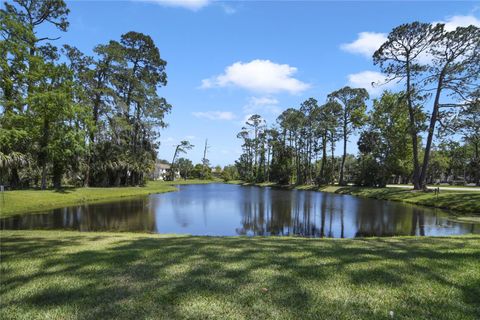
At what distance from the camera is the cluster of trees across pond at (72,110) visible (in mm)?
20141

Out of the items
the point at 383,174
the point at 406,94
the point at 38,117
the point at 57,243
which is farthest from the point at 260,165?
the point at 57,243

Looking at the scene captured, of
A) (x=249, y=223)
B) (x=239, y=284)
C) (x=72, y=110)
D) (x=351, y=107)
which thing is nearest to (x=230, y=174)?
(x=351, y=107)

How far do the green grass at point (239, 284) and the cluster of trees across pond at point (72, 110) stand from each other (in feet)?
35.7

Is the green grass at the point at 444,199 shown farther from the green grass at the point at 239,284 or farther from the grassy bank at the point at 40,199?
the grassy bank at the point at 40,199

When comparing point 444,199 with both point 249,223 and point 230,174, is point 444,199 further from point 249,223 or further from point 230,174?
point 230,174

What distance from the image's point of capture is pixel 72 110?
27.4m

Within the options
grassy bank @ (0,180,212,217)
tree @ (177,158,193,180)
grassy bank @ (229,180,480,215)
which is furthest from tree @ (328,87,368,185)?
tree @ (177,158,193,180)

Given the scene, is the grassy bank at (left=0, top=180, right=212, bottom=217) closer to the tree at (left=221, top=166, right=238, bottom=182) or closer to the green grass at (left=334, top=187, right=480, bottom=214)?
the green grass at (left=334, top=187, right=480, bottom=214)

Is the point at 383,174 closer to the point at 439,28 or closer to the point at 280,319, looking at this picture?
the point at 439,28

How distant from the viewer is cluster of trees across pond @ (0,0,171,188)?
66.1 feet

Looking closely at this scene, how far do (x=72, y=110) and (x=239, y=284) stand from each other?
91.9 ft

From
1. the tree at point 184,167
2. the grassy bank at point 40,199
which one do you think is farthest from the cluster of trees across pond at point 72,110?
the tree at point 184,167

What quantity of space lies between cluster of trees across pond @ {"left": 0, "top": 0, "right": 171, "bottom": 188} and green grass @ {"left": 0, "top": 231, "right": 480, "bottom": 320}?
1087 cm

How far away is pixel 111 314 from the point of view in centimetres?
357
